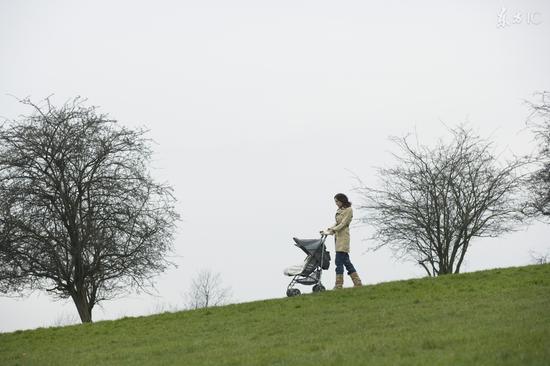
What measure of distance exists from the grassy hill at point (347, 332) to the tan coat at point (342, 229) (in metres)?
1.05

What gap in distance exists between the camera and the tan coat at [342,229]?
1641 cm

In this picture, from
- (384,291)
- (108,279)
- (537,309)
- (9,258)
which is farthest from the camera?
(108,279)

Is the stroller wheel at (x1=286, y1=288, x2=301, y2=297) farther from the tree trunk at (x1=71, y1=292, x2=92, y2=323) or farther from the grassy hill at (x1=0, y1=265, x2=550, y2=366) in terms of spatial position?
the tree trunk at (x1=71, y1=292, x2=92, y2=323)

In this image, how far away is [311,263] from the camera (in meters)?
17.0

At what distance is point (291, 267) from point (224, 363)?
6909mm

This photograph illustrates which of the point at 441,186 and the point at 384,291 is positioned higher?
the point at 441,186

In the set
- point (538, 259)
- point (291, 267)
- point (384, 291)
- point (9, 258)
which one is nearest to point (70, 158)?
point (9, 258)

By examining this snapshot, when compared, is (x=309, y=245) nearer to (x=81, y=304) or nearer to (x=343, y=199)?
(x=343, y=199)

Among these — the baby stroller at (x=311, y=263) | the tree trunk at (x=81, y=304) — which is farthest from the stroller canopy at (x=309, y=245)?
the tree trunk at (x=81, y=304)

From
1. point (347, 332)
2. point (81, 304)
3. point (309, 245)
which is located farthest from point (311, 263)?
point (81, 304)

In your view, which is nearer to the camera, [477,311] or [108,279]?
[477,311]

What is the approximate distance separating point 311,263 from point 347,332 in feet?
16.0

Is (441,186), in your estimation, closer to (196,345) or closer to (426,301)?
(426,301)

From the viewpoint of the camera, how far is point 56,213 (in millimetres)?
23547
